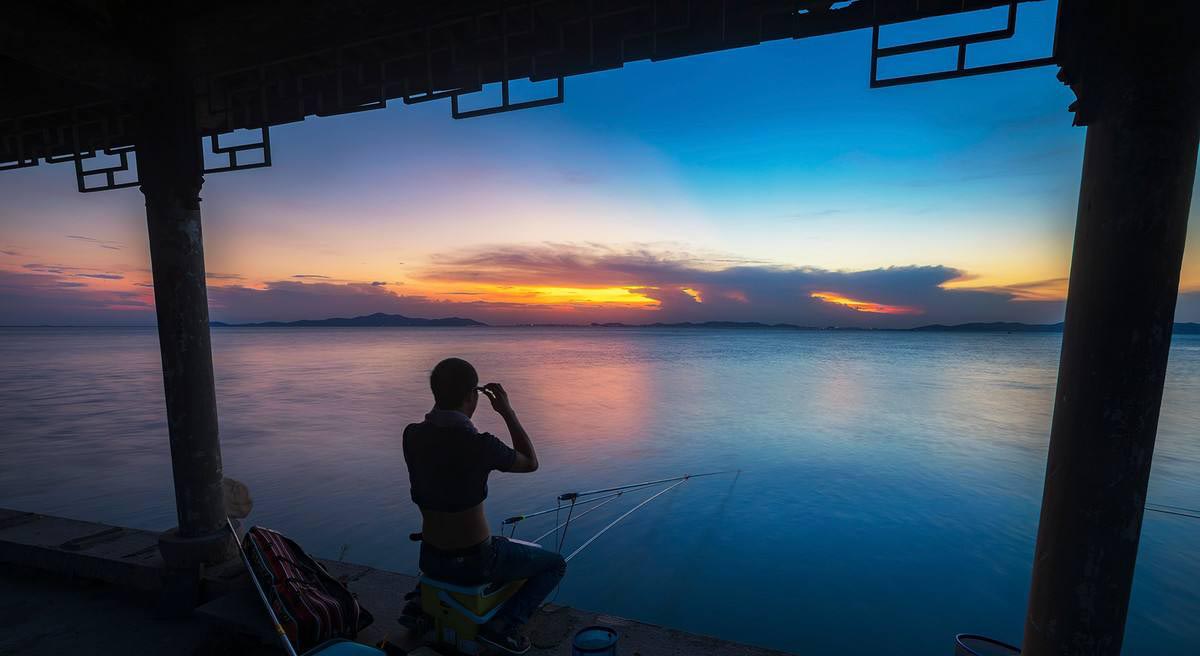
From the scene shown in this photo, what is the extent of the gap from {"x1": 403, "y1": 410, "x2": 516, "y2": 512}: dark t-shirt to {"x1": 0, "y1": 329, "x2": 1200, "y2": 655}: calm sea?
235 inches

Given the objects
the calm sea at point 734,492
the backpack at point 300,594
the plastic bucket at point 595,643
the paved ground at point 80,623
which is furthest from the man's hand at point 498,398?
the calm sea at point 734,492

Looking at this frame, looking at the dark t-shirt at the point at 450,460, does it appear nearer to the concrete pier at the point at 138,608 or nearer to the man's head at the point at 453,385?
the man's head at the point at 453,385

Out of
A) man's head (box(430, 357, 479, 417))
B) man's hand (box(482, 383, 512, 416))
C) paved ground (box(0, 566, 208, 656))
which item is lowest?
paved ground (box(0, 566, 208, 656))

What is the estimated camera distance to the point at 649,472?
15.2 meters

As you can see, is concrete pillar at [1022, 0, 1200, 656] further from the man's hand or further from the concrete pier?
the man's hand

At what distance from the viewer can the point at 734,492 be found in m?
13.2

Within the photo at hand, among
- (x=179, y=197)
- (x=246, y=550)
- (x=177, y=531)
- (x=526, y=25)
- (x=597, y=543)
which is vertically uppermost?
(x=526, y=25)

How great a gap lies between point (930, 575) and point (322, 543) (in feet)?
36.1

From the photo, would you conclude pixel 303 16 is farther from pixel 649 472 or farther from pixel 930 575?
pixel 649 472

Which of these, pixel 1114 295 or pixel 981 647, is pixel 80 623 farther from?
pixel 1114 295

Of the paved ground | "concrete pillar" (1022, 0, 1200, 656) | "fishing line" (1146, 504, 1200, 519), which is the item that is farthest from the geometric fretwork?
"fishing line" (1146, 504, 1200, 519)

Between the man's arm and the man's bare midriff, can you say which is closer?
the man's bare midriff

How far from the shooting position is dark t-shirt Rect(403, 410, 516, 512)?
9.43 feet

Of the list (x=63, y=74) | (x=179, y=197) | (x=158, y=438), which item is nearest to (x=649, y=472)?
(x=179, y=197)
